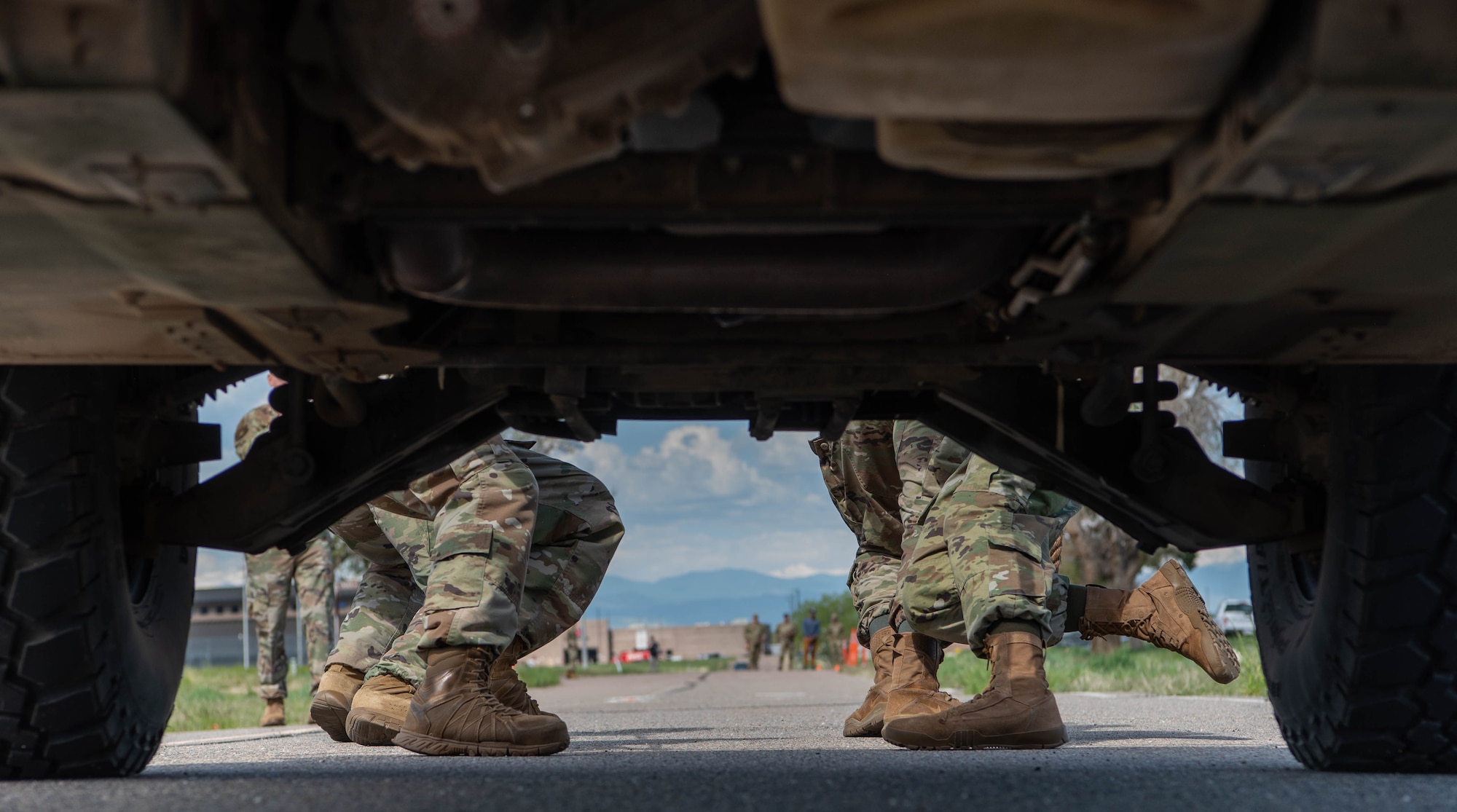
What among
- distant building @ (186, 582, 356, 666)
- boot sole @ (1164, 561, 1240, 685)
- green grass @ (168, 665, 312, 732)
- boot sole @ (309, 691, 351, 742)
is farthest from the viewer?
distant building @ (186, 582, 356, 666)

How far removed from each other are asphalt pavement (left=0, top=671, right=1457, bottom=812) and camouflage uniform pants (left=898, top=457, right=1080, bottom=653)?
42cm

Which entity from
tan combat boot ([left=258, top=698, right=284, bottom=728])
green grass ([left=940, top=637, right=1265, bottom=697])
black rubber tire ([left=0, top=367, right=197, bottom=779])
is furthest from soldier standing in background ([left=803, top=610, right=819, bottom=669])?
black rubber tire ([left=0, top=367, right=197, bottom=779])

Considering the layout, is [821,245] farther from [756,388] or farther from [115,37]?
[115,37]

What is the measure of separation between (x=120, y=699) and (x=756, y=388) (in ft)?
4.89

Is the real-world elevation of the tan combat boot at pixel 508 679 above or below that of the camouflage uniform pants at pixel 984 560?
below

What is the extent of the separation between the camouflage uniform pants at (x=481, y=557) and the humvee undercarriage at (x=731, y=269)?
69 cm

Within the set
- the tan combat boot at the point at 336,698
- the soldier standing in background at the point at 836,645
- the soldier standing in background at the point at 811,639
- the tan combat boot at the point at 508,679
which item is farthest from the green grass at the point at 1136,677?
the soldier standing in background at the point at 811,639

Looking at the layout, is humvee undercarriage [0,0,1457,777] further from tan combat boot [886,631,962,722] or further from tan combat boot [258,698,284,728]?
tan combat boot [258,698,284,728]

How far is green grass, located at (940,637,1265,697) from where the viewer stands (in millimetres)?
7910

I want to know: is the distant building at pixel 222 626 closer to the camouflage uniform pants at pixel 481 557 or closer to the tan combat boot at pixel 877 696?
the camouflage uniform pants at pixel 481 557

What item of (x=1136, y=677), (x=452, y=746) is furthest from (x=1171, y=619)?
(x=1136, y=677)

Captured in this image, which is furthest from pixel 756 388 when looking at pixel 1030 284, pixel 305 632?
pixel 305 632

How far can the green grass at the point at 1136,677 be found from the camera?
7.91 m

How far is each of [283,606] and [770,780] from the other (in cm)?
725
